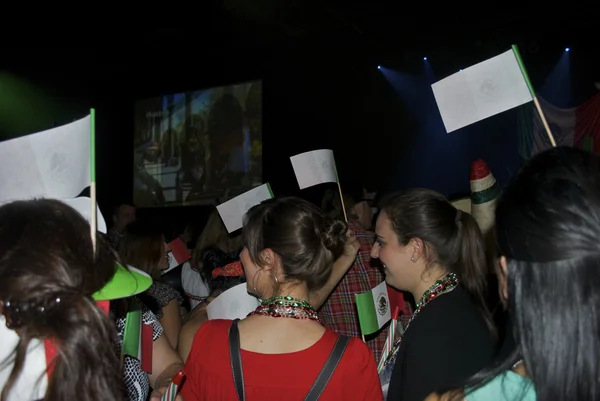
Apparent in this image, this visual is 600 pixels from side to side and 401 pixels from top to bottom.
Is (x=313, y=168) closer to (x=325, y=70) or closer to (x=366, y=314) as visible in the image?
(x=366, y=314)

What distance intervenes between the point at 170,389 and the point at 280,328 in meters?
0.34

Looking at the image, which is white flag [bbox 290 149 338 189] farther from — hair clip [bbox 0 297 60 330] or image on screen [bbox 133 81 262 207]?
image on screen [bbox 133 81 262 207]

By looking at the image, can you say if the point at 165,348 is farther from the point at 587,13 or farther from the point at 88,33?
the point at 88,33

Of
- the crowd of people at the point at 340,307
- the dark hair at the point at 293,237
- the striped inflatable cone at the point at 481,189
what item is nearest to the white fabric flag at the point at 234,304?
the crowd of people at the point at 340,307

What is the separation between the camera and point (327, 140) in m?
8.02

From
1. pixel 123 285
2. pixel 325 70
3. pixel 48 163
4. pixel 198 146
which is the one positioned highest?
pixel 325 70

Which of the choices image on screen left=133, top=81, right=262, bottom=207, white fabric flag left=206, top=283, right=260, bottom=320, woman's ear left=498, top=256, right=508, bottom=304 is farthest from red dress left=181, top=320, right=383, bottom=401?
image on screen left=133, top=81, right=262, bottom=207

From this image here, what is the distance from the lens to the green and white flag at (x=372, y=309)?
205cm

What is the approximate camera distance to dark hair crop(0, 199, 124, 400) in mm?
955

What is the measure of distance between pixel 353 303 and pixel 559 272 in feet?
6.66

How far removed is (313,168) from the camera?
111 inches

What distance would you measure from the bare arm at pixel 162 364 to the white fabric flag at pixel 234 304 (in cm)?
22

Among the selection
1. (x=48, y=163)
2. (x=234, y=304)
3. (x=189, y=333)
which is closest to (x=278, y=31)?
(x=189, y=333)

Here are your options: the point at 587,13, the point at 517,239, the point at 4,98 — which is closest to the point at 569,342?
the point at 517,239
